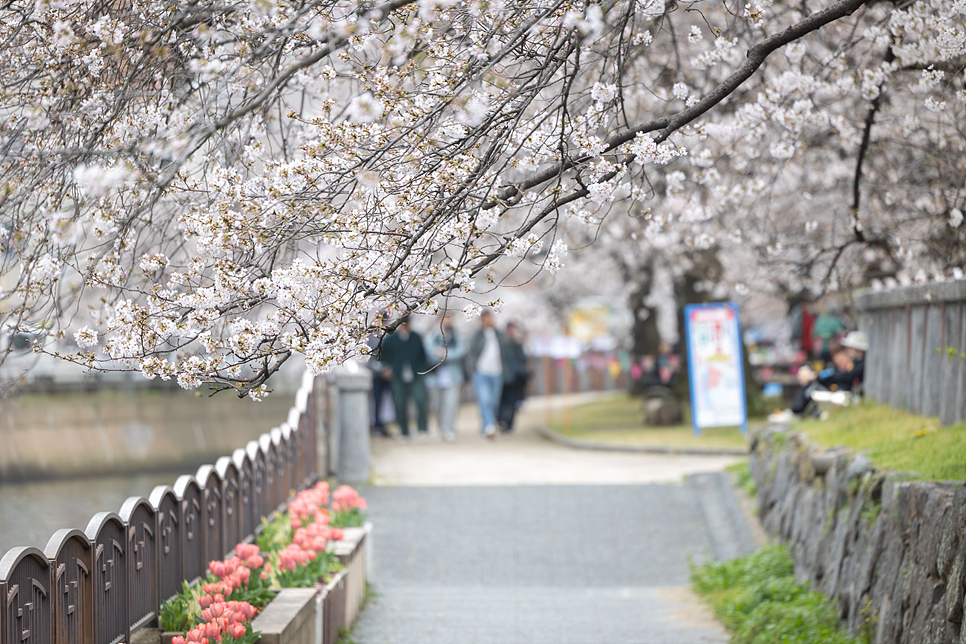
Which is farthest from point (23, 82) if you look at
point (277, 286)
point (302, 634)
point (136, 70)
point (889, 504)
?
point (889, 504)

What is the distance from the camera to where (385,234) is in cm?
414

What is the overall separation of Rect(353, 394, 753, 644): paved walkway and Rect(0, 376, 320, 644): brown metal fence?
139cm

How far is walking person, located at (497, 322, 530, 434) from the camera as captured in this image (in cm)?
1677

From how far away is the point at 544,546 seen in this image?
10117 millimetres

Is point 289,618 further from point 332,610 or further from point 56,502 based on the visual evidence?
point 56,502

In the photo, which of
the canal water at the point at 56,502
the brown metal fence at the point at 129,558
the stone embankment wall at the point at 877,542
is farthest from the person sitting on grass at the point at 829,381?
the canal water at the point at 56,502

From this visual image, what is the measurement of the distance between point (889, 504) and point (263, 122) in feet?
12.9

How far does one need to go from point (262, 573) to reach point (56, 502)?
12007mm

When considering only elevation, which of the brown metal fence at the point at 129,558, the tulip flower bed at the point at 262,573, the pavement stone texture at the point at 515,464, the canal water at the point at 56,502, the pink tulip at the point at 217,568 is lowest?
the canal water at the point at 56,502

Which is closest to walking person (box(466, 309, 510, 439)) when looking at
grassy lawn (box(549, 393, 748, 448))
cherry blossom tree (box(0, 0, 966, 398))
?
grassy lawn (box(549, 393, 748, 448))

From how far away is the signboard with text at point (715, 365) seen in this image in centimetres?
1549

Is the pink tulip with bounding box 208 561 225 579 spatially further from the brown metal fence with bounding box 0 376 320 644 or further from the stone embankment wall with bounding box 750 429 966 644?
the stone embankment wall with bounding box 750 429 966 644

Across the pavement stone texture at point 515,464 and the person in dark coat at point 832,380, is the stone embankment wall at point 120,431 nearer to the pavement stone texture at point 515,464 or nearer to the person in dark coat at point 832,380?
the pavement stone texture at point 515,464

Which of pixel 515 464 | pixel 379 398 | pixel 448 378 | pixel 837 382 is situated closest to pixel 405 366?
pixel 448 378
